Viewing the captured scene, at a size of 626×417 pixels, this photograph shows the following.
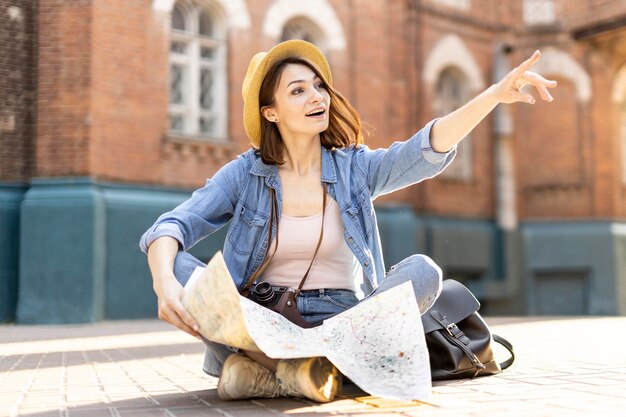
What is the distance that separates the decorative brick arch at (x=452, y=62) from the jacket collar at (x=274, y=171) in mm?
11582

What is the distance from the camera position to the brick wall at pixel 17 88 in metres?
11.2

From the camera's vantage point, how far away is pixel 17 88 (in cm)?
1130

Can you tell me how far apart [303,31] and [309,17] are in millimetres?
322

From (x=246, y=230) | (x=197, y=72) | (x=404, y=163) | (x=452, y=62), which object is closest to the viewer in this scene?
(x=404, y=163)

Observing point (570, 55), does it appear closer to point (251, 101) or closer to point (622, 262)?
point (622, 262)

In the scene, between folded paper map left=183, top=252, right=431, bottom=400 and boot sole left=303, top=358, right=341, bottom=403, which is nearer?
folded paper map left=183, top=252, right=431, bottom=400

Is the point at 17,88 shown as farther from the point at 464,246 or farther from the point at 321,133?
the point at 464,246

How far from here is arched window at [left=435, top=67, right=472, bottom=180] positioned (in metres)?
16.1

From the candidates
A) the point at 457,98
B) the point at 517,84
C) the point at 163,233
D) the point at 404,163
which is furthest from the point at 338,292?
the point at 457,98

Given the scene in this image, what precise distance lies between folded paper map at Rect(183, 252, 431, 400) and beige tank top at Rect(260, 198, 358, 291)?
0.40 m

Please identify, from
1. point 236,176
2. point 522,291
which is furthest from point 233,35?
point 236,176

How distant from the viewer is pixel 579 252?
16109 mm

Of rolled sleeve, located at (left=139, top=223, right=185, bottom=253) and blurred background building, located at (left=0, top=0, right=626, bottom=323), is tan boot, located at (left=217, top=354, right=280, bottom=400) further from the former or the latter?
blurred background building, located at (left=0, top=0, right=626, bottom=323)

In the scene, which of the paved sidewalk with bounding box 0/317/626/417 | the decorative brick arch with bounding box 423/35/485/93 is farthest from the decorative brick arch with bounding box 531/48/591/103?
the paved sidewalk with bounding box 0/317/626/417
